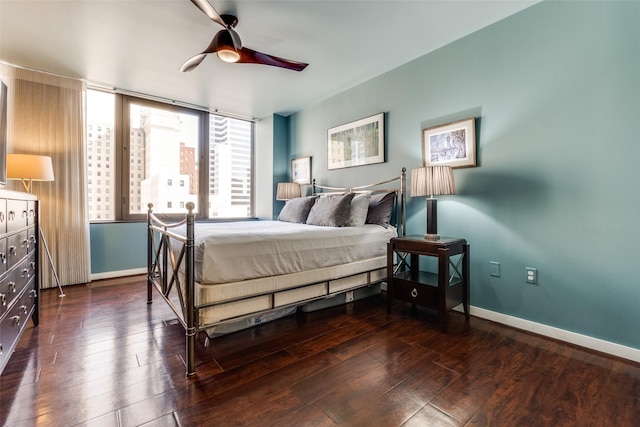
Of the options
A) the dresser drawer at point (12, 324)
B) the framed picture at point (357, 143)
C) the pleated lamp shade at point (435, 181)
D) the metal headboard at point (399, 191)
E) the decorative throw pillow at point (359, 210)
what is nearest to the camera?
the dresser drawer at point (12, 324)

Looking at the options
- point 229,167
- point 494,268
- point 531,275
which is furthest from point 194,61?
point 531,275

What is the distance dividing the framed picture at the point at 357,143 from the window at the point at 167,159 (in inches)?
78.1

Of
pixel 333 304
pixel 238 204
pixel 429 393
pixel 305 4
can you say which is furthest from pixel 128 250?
pixel 429 393

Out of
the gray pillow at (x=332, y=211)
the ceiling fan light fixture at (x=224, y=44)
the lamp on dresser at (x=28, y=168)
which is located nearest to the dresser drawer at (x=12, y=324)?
the lamp on dresser at (x=28, y=168)

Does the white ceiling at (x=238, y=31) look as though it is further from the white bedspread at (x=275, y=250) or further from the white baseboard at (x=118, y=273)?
the white baseboard at (x=118, y=273)

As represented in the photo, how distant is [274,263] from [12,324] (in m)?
1.53

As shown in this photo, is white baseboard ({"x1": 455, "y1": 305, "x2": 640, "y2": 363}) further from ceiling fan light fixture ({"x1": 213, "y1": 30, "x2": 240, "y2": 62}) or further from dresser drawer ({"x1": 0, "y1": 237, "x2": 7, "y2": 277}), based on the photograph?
dresser drawer ({"x1": 0, "y1": 237, "x2": 7, "y2": 277})

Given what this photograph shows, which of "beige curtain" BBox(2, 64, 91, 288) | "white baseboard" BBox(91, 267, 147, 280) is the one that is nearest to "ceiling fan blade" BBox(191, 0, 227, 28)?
"beige curtain" BBox(2, 64, 91, 288)

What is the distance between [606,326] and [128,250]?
16.7ft

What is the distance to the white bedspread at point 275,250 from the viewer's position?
180cm

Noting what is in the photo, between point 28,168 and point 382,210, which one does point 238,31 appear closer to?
point 382,210

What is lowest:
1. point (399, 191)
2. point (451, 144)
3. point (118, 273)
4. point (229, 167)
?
point (118, 273)

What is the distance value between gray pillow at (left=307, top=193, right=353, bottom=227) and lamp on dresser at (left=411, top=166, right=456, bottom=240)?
0.75 metres

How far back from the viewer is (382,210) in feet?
10.1
